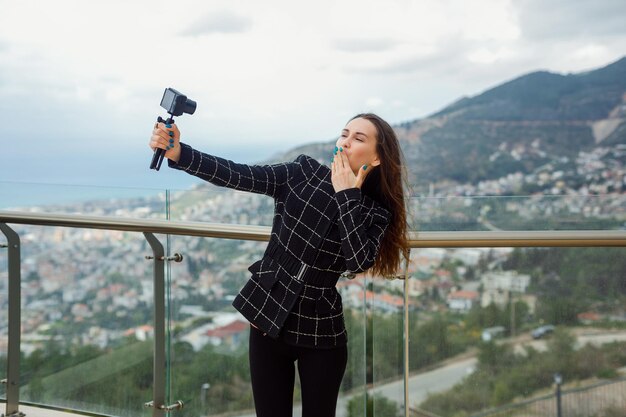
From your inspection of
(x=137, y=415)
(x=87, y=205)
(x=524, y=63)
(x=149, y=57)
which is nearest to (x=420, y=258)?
(x=137, y=415)

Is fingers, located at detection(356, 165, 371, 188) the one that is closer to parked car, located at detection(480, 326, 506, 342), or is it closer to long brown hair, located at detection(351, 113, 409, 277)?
long brown hair, located at detection(351, 113, 409, 277)

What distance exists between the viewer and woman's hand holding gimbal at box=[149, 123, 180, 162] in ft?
5.45

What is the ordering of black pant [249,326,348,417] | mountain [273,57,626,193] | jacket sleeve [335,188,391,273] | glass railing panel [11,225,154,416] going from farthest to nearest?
1. mountain [273,57,626,193]
2. glass railing panel [11,225,154,416]
3. black pant [249,326,348,417]
4. jacket sleeve [335,188,391,273]

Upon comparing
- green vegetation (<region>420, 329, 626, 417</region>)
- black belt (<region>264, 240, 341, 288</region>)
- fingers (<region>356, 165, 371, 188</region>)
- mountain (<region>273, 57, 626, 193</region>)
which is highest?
mountain (<region>273, 57, 626, 193</region>)

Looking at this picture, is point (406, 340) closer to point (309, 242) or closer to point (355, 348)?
point (355, 348)

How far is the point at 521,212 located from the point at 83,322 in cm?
199

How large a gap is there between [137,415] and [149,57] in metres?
35.0

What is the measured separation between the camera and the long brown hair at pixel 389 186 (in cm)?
177

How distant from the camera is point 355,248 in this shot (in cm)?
163

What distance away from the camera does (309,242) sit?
67.2 inches

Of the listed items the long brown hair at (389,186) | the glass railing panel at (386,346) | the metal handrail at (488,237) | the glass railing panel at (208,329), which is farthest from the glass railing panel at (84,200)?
the long brown hair at (389,186)

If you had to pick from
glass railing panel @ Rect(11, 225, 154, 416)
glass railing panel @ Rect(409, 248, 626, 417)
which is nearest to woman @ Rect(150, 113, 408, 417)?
glass railing panel @ Rect(409, 248, 626, 417)

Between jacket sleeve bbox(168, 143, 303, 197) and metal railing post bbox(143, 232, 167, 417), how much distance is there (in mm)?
917

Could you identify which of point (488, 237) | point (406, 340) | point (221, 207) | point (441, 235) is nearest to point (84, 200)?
point (221, 207)
